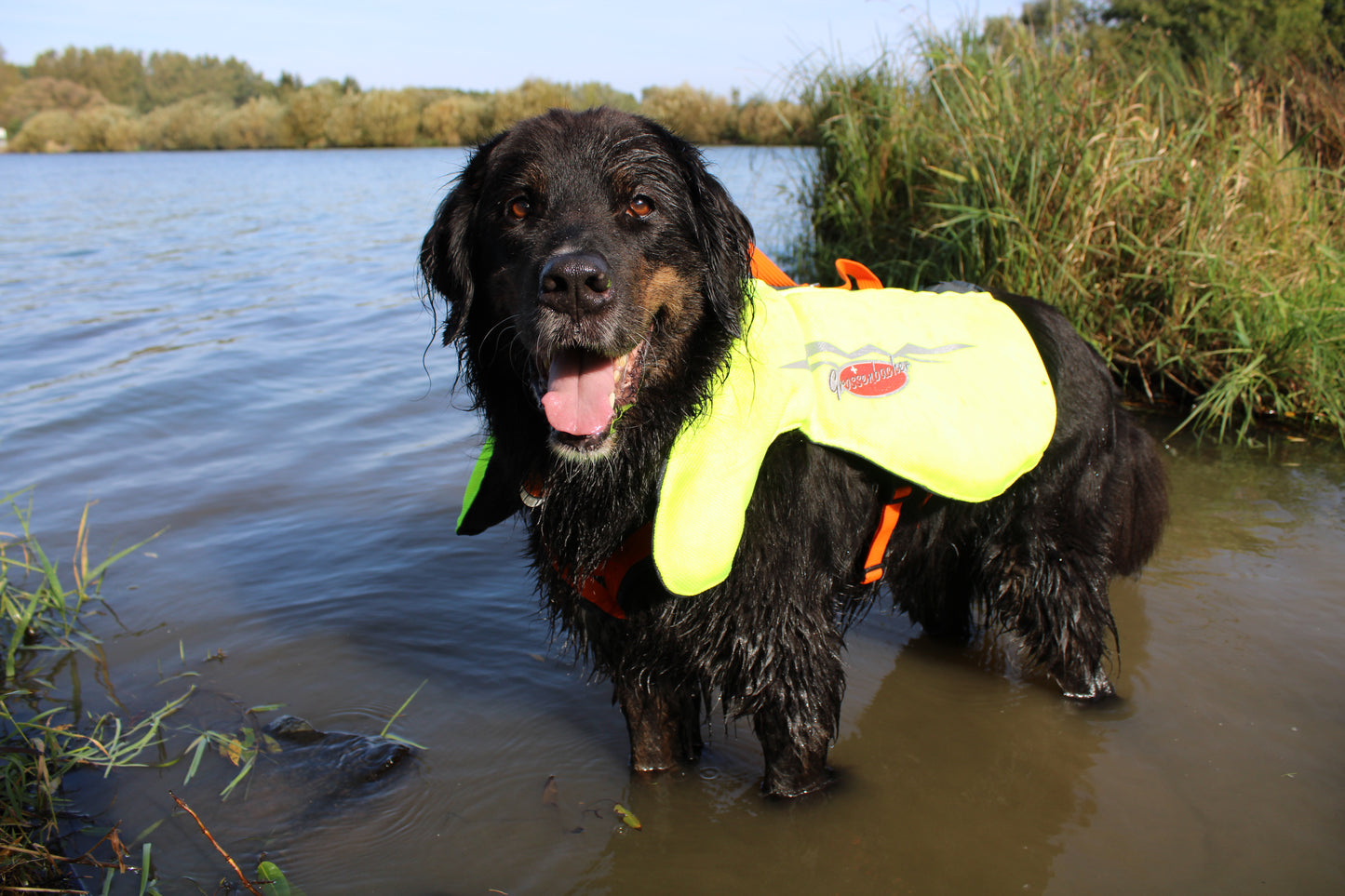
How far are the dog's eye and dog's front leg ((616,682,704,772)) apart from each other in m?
1.50

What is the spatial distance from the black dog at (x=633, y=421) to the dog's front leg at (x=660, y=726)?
13 millimetres

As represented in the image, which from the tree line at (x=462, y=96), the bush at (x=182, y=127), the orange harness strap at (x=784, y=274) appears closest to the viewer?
the orange harness strap at (x=784, y=274)

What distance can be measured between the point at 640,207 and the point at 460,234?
546mm

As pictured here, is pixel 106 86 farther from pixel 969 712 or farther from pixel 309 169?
pixel 969 712

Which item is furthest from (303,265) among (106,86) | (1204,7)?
(106,86)

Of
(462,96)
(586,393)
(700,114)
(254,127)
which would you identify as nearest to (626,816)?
(586,393)

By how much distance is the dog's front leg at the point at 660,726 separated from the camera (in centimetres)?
288

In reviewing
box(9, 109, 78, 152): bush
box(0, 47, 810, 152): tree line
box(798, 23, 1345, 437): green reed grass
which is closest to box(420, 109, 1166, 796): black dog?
box(798, 23, 1345, 437): green reed grass

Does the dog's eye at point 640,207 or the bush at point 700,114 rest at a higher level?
the bush at point 700,114

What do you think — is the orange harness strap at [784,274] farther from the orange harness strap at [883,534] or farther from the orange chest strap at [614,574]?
the orange chest strap at [614,574]

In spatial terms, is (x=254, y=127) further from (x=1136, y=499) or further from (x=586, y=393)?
(x=1136, y=499)

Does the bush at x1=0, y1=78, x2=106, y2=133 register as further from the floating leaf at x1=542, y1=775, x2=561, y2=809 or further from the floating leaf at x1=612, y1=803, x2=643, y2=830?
the floating leaf at x1=612, y1=803, x2=643, y2=830

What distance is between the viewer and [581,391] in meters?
2.26

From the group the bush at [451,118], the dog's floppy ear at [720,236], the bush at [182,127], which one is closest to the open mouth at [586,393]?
the dog's floppy ear at [720,236]
